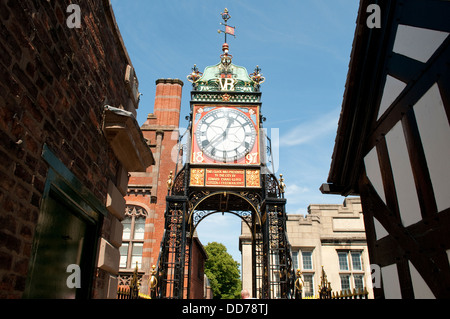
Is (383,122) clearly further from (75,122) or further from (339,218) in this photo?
(339,218)

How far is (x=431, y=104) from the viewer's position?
385 centimetres

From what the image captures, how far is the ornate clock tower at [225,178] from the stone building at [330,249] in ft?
12.9

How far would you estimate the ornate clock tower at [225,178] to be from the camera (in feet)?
37.5

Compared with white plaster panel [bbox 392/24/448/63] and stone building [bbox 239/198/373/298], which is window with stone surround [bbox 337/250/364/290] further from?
white plaster panel [bbox 392/24/448/63]

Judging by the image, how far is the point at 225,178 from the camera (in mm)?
12398

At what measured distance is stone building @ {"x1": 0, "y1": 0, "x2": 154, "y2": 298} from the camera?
277cm

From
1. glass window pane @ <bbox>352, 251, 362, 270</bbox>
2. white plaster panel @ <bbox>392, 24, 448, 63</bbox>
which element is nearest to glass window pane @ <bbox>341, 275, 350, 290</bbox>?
glass window pane @ <bbox>352, 251, 362, 270</bbox>

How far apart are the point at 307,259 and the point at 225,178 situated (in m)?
7.65

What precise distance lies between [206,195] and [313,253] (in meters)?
7.72

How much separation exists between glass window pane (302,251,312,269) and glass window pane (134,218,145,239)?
8264 millimetres

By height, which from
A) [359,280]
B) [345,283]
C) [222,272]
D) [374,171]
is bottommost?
[345,283]

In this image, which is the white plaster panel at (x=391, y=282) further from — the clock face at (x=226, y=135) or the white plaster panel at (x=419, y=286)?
the clock face at (x=226, y=135)

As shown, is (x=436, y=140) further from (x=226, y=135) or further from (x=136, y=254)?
(x=136, y=254)

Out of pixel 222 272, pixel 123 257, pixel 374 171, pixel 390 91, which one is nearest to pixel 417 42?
pixel 390 91
